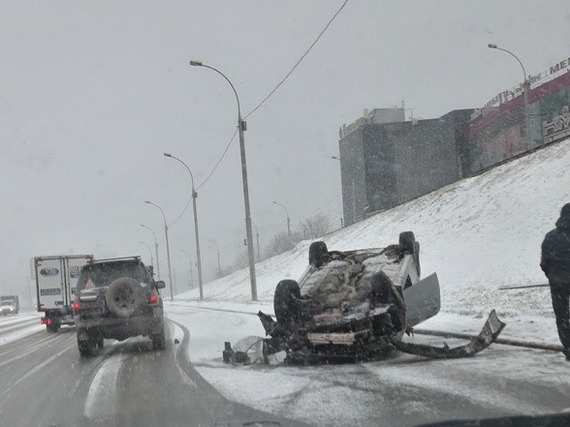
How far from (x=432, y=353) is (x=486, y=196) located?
19942 millimetres

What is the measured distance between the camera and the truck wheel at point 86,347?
11.5m

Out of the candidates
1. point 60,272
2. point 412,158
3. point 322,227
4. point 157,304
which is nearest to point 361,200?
point 412,158

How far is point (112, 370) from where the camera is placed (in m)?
9.55

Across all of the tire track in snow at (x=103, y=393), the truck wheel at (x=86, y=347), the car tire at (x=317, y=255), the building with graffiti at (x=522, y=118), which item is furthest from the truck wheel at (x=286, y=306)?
the building with graffiti at (x=522, y=118)

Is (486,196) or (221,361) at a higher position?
(486,196)

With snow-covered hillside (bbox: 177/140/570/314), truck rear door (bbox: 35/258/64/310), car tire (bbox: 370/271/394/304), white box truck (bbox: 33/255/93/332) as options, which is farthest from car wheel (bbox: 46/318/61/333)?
car tire (bbox: 370/271/394/304)

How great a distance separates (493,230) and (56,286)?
16844 millimetres

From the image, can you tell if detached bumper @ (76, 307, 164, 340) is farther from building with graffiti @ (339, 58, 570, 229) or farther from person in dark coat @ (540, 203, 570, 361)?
building with graffiti @ (339, 58, 570, 229)

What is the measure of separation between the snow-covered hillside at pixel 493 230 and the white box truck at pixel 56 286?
13758 millimetres

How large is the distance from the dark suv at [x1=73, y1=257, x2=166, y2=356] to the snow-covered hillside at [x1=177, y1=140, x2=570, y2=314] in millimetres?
7466

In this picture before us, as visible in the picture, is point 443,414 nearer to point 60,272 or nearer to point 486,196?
point 60,272

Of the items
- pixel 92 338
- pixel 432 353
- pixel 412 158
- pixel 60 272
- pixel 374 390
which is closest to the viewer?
pixel 374 390

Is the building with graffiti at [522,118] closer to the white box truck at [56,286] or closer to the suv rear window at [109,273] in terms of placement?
the white box truck at [56,286]

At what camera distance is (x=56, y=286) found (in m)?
22.7
